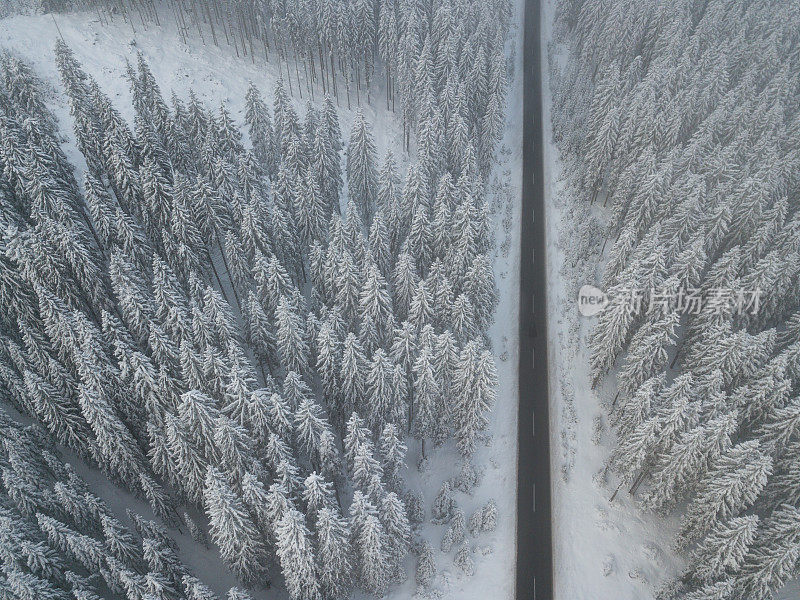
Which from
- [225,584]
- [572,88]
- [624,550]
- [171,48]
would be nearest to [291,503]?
[225,584]

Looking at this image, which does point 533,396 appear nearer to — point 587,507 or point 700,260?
point 587,507

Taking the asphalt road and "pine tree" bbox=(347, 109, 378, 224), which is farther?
"pine tree" bbox=(347, 109, 378, 224)

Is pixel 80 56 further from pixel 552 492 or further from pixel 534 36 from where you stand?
pixel 552 492

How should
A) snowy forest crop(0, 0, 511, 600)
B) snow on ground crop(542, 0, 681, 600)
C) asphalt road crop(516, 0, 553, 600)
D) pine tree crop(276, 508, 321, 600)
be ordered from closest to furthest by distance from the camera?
pine tree crop(276, 508, 321, 600)
snowy forest crop(0, 0, 511, 600)
snow on ground crop(542, 0, 681, 600)
asphalt road crop(516, 0, 553, 600)

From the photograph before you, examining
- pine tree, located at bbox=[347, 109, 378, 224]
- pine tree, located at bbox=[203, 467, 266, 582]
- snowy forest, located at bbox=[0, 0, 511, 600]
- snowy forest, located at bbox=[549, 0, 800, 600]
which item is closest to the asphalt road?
snowy forest, located at bbox=[0, 0, 511, 600]

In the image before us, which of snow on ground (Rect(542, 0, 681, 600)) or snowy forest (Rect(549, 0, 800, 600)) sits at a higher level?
snowy forest (Rect(549, 0, 800, 600))

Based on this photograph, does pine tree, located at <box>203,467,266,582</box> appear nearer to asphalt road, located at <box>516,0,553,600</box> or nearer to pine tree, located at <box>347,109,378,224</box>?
asphalt road, located at <box>516,0,553,600</box>

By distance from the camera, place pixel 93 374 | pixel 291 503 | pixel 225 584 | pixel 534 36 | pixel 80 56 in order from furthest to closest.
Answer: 1. pixel 534 36
2. pixel 80 56
3. pixel 225 584
4. pixel 93 374
5. pixel 291 503
